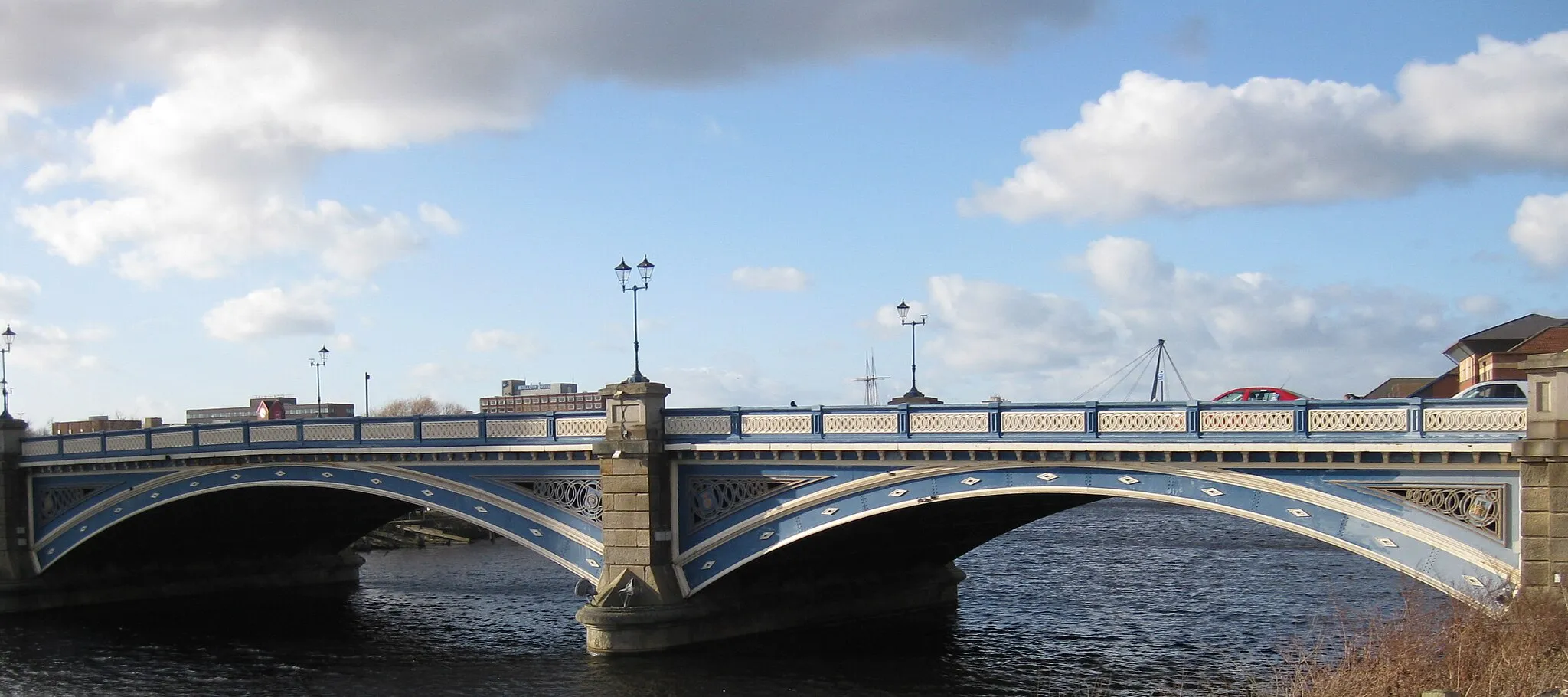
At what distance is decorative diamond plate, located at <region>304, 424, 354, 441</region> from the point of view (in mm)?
41875

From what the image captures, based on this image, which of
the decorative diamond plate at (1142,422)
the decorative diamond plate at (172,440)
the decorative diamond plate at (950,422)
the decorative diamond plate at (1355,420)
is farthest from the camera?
the decorative diamond plate at (172,440)

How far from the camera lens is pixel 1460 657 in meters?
20.3

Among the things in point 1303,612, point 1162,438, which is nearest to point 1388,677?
point 1162,438

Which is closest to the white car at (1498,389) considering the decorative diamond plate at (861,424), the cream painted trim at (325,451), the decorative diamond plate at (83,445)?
the decorative diamond plate at (861,424)

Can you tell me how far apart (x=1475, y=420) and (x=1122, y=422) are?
6.47 meters

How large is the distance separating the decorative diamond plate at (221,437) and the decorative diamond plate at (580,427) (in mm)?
12825

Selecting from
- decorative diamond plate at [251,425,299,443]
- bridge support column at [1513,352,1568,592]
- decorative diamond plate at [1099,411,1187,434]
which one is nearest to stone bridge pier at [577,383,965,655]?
decorative diamond plate at [1099,411,1187,434]

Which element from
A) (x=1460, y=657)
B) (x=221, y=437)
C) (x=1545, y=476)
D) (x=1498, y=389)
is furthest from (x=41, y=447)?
(x=1545, y=476)

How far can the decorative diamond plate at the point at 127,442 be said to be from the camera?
47.2 meters

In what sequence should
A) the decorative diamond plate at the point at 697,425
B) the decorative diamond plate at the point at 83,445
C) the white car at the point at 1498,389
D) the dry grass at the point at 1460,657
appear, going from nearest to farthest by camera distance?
the dry grass at the point at 1460,657
the white car at the point at 1498,389
the decorative diamond plate at the point at 697,425
the decorative diamond plate at the point at 83,445

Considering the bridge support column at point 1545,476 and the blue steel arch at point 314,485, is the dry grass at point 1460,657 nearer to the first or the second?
the bridge support column at point 1545,476

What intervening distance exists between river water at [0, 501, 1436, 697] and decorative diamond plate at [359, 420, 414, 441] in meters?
5.72

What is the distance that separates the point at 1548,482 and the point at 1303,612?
643 inches

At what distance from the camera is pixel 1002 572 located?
51.2 metres
